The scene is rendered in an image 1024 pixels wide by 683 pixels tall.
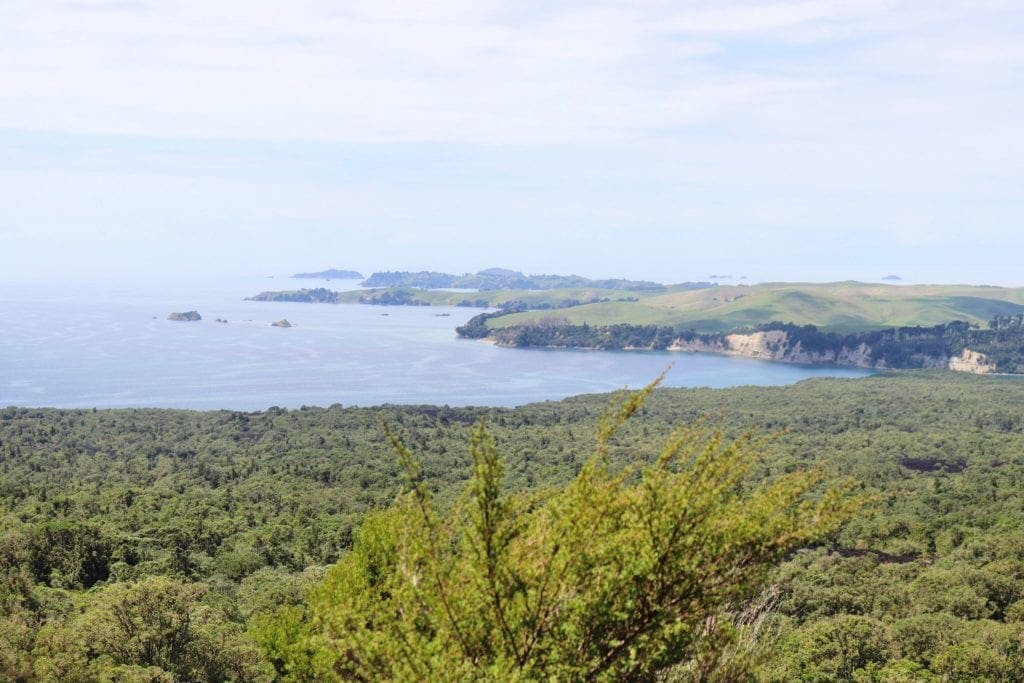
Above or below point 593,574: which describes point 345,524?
below

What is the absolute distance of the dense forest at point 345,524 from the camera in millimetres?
29344

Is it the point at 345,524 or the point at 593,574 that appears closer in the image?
the point at 593,574

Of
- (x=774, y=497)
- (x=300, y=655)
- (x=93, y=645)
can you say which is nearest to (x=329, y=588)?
(x=300, y=655)

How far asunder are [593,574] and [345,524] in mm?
48752

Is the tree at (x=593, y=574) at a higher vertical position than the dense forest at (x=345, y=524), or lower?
higher

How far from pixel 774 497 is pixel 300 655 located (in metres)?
15.0

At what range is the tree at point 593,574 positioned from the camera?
10.7 m

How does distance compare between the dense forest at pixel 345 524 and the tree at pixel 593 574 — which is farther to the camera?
the dense forest at pixel 345 524

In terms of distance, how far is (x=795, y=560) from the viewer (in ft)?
164

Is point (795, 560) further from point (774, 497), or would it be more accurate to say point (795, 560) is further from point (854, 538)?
point (774, 497)

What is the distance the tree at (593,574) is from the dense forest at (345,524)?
1186 mm

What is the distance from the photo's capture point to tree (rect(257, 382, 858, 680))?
10.7 metres

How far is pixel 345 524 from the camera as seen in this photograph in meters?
57.1

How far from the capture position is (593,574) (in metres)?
10.9
